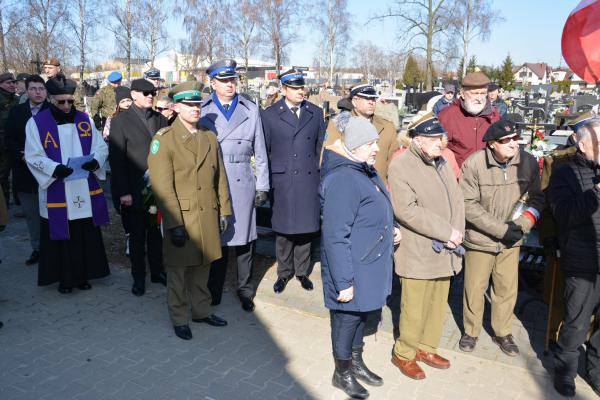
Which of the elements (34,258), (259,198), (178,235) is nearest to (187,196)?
(178,235)

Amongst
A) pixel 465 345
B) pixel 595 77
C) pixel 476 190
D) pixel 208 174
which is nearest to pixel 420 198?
pixel 476 190

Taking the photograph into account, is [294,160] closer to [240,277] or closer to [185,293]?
[240,277]

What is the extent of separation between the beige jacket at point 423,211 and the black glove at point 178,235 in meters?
1.63

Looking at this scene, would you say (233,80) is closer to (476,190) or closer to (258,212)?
(258,212)

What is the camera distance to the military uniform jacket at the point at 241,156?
4.77 meters

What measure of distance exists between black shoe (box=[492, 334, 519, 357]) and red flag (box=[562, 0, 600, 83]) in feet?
8.65

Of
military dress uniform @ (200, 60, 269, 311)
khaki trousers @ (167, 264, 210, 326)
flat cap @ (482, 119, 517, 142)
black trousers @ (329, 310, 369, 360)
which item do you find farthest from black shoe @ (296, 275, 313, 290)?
flat cap @ (482, 119, 517, 142)

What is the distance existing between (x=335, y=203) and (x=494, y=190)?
57.2 inches

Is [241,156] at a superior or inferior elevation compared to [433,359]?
superior

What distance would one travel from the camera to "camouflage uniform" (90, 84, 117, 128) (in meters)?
10.5

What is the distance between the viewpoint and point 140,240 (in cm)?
536

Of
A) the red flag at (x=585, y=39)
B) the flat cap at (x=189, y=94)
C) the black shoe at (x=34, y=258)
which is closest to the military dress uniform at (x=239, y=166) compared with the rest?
the flat cap at (x=189, y=94)

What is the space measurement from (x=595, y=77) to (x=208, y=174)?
3.76m

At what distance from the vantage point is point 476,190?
4.01 metres
